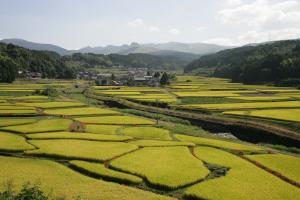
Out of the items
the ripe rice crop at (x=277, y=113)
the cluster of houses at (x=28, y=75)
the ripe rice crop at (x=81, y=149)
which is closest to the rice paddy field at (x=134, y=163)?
the ripe rice crop at (x=81, y=149)

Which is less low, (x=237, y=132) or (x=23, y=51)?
(x=23, y=51)

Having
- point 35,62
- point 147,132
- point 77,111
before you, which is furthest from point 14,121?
point 35,62

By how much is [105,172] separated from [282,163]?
439 inches

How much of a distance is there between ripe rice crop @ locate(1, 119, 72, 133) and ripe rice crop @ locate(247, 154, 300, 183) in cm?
1791

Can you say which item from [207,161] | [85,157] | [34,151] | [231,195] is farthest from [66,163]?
[231,195]

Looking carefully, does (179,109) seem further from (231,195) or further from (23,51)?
(23,51)

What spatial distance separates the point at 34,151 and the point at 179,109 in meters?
27.7

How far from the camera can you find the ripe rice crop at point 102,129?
3353 centimetres

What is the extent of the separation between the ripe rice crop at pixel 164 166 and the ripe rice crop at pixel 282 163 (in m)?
4.20

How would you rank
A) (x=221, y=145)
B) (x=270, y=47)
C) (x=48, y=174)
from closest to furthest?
(x=48, y=174)
(x=221, y=145)
(x=270, y=47)

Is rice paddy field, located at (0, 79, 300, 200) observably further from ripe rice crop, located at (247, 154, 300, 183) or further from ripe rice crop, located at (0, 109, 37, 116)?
ripe rice crop, located at (0, 109, 37, 116)

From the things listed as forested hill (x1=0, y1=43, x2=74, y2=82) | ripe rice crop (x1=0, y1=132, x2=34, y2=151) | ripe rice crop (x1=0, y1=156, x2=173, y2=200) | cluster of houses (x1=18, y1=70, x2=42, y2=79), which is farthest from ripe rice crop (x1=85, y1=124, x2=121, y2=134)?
forested hill (x1=0, y1=43, x2=74, y2=82)

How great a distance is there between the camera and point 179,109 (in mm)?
50500

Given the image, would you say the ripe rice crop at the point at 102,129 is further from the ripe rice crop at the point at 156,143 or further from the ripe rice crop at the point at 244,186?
the ripe rice crop at the point at 244,186
